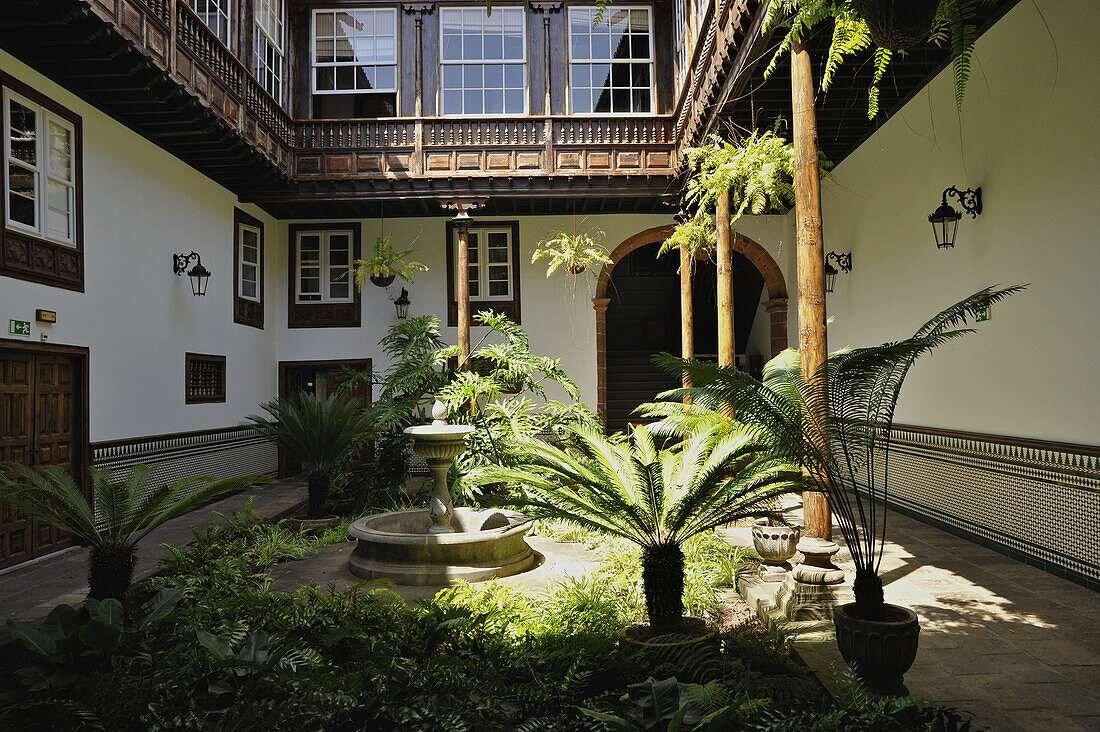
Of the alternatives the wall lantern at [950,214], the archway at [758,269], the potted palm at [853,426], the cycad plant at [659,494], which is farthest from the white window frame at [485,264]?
the potted palm at [853,426]

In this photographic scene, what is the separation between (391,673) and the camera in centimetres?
382

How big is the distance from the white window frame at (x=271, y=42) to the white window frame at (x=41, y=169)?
3.97 m

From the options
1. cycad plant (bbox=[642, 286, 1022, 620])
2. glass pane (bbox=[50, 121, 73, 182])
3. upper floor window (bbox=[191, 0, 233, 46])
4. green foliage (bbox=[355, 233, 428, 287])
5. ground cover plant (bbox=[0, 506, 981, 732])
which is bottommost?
ground cover plant (bbox=[0, 506, 981, 732])

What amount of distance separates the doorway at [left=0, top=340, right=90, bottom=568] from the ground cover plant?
2672 mm

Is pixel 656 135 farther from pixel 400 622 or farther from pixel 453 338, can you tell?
pixel 400 622

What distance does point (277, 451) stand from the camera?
13.2 meters

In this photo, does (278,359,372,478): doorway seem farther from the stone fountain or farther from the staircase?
the stone fountain

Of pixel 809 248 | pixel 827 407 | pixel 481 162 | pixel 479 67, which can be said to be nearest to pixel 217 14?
pixel 481 162

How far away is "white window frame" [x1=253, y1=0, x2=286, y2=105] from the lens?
11680 millimetres

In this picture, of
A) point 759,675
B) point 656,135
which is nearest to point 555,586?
point 759,675

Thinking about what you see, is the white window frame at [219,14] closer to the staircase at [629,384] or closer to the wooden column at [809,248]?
the wooden column at [809,248]

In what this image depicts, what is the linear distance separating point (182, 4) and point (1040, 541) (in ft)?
33.8

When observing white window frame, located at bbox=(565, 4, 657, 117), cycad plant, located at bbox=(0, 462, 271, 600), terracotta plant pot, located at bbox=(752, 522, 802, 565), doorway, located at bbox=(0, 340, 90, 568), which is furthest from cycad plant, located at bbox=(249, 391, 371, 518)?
white window frame, located at bbox=(565, 4, 657, 117)

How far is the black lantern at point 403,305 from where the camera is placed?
13.4 metres
